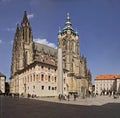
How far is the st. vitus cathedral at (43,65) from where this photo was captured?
6731 centimetres

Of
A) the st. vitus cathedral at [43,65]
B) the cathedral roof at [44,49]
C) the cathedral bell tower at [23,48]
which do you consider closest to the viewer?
the st. vitus cathedral at [43,65]

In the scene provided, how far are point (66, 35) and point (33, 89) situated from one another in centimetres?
5480

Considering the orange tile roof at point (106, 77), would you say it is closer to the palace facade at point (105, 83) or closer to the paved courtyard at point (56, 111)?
the palace facade at point (105, 83)

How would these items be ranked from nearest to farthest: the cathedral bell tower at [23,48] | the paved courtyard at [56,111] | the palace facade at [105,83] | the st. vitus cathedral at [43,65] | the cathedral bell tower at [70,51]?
the paved courtyard at [56,111]
the st. vitus cathedral at [43,65]
the cathedral bell tower at [23,48]
the cathedral bell tower at [70,51]
the palace facade at [105,83]

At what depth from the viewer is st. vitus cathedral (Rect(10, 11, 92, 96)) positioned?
221ft

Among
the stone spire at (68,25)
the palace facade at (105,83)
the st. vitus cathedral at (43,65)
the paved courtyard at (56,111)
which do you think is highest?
the stone spire at (68,25)

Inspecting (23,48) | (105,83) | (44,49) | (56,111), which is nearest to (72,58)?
(44,49)

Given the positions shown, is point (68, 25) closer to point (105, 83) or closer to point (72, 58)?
point (72, 58)

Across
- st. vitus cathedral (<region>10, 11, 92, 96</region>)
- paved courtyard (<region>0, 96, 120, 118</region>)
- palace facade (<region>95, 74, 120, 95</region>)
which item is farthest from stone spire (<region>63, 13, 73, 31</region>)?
paved courtyard (<region>0, 96, 120, 118</region>)

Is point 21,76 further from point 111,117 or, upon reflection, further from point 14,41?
point 111,117

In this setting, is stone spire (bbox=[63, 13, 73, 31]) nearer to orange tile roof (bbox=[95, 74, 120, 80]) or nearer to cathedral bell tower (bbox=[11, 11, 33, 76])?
cathedral bell tower (bbox=[11, 11, 33, 76])

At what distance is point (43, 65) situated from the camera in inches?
2657

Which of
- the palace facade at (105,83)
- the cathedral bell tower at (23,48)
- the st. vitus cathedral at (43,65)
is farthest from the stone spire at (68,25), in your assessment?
the palace facade at (105,83)

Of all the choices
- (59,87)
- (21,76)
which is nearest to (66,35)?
(21,76)
